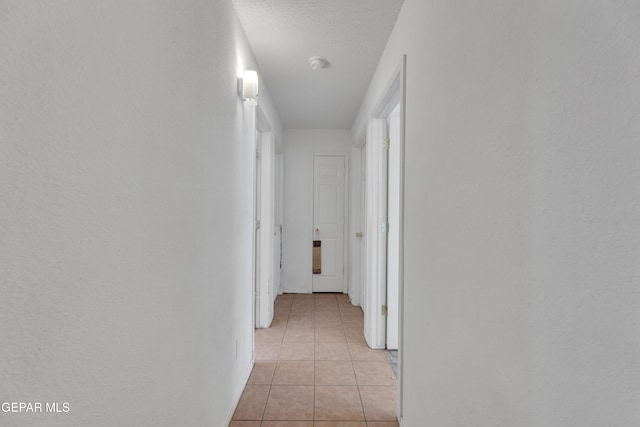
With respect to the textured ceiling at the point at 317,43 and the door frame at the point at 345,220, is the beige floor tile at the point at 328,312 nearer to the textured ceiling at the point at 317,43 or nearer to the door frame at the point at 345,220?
the door frame at the point at 345,220

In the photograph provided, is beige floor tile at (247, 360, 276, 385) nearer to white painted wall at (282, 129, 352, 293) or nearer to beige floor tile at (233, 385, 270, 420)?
beige floor tile at (233, 385, 270, 420)

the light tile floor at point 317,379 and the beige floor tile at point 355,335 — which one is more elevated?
the light tile floor at point 317,379

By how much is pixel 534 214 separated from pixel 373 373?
7.25 ft

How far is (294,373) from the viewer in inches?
102

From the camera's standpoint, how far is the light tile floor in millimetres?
2057

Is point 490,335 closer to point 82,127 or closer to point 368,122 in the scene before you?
point 82,127

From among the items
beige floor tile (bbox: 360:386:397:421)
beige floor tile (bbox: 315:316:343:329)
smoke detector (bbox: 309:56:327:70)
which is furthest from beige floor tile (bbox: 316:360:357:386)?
smoke detector (bbox: 309:56:327:70)

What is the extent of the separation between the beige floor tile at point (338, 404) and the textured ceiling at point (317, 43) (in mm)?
2394

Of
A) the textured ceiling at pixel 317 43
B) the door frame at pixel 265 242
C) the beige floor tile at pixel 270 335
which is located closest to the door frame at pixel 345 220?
the textured ceiling at pixel 317 43

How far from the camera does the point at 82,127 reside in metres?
0.71

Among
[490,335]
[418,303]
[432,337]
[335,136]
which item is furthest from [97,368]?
[335,136]

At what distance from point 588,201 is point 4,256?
99 centimetres

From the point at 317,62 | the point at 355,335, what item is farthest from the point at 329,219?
the point at 317,62

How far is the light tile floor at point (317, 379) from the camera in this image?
2.06 meters
